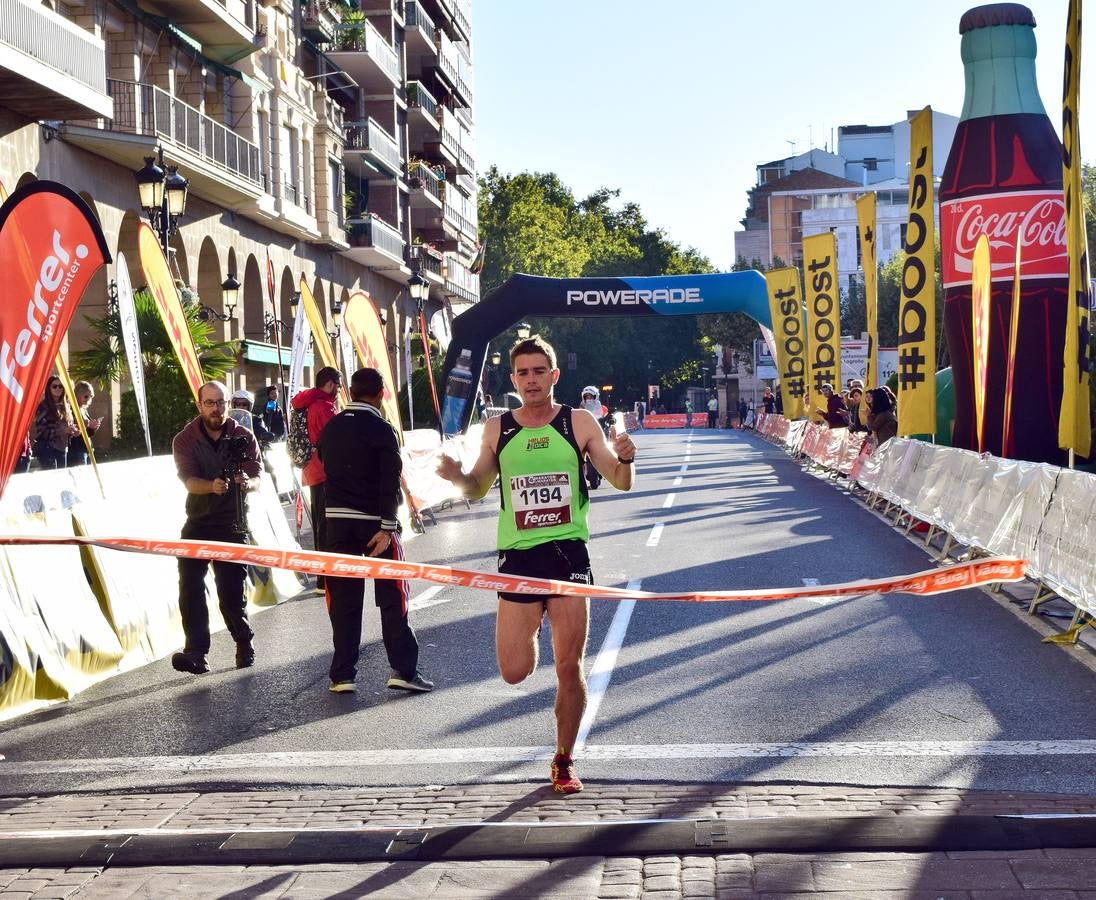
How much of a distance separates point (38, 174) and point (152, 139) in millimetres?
3031

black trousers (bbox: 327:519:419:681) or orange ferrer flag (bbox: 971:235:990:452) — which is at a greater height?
orange ferrer flag (bbox: 971:235:990:452)

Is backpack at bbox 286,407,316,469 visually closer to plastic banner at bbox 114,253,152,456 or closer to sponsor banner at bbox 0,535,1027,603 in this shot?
plastic banner at bbox 114,253,152,456

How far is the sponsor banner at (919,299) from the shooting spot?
19.9m

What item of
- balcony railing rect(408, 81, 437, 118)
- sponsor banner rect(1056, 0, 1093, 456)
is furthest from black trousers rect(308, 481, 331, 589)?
balcony railing rect(408, 81, 437, 118)

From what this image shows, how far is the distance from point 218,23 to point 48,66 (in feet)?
37.5

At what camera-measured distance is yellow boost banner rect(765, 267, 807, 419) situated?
3625 centimetres

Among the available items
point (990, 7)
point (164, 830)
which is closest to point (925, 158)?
point (990, 7)

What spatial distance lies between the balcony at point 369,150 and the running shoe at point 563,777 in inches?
1877

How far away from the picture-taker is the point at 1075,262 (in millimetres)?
12461

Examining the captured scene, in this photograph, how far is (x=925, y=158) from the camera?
20.0 meters

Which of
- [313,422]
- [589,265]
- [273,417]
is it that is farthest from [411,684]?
[589,265]

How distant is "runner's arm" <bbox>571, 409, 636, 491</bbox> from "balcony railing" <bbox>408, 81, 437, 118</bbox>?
59.3m

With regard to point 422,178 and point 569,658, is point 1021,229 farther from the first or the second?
point 422,178

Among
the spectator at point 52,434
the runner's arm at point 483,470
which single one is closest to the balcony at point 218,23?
the spectator at point 52,434
